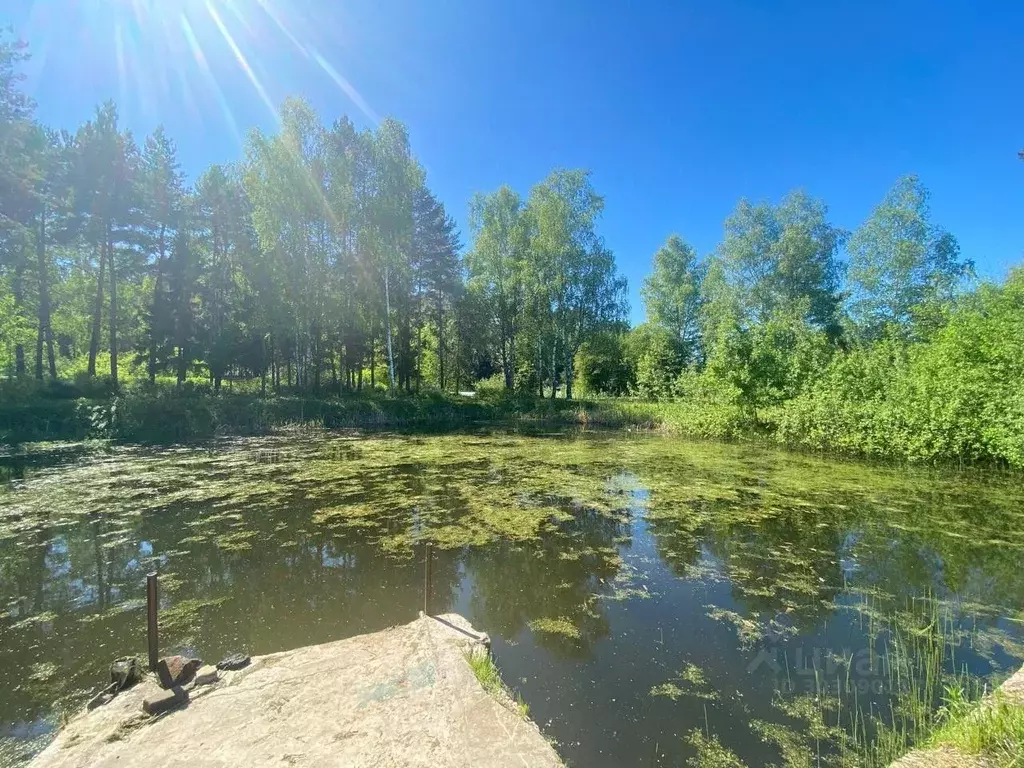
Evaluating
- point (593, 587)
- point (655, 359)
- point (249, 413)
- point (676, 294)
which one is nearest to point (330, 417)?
point (249, 413)

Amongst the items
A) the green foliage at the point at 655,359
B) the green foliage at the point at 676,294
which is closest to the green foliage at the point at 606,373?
the green foliage at the point at 655,359

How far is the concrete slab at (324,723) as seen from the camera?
2.18 m

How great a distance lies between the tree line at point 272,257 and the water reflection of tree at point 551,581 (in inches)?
612

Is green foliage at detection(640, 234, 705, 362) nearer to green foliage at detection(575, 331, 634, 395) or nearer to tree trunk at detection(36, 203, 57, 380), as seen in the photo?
green foliage at detection(575, 331, 634, 395)

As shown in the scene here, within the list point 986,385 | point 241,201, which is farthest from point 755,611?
point 241,201

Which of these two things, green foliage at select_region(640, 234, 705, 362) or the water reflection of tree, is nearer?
the water reflection of tree

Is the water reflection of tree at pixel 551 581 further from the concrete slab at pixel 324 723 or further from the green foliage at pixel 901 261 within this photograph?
the green foliage at pixel 901 261

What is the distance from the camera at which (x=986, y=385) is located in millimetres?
9250

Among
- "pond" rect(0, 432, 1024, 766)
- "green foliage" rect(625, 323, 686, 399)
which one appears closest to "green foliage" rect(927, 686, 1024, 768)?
→ "pond" rect(0, 432, 1024, 766)

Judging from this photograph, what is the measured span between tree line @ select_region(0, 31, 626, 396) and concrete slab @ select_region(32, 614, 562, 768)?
17.6m

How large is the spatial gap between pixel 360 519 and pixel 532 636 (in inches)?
147

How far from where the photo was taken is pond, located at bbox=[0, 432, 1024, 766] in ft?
9.25

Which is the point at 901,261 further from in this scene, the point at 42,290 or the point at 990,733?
the point at 42,290

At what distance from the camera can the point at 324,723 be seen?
240cm
